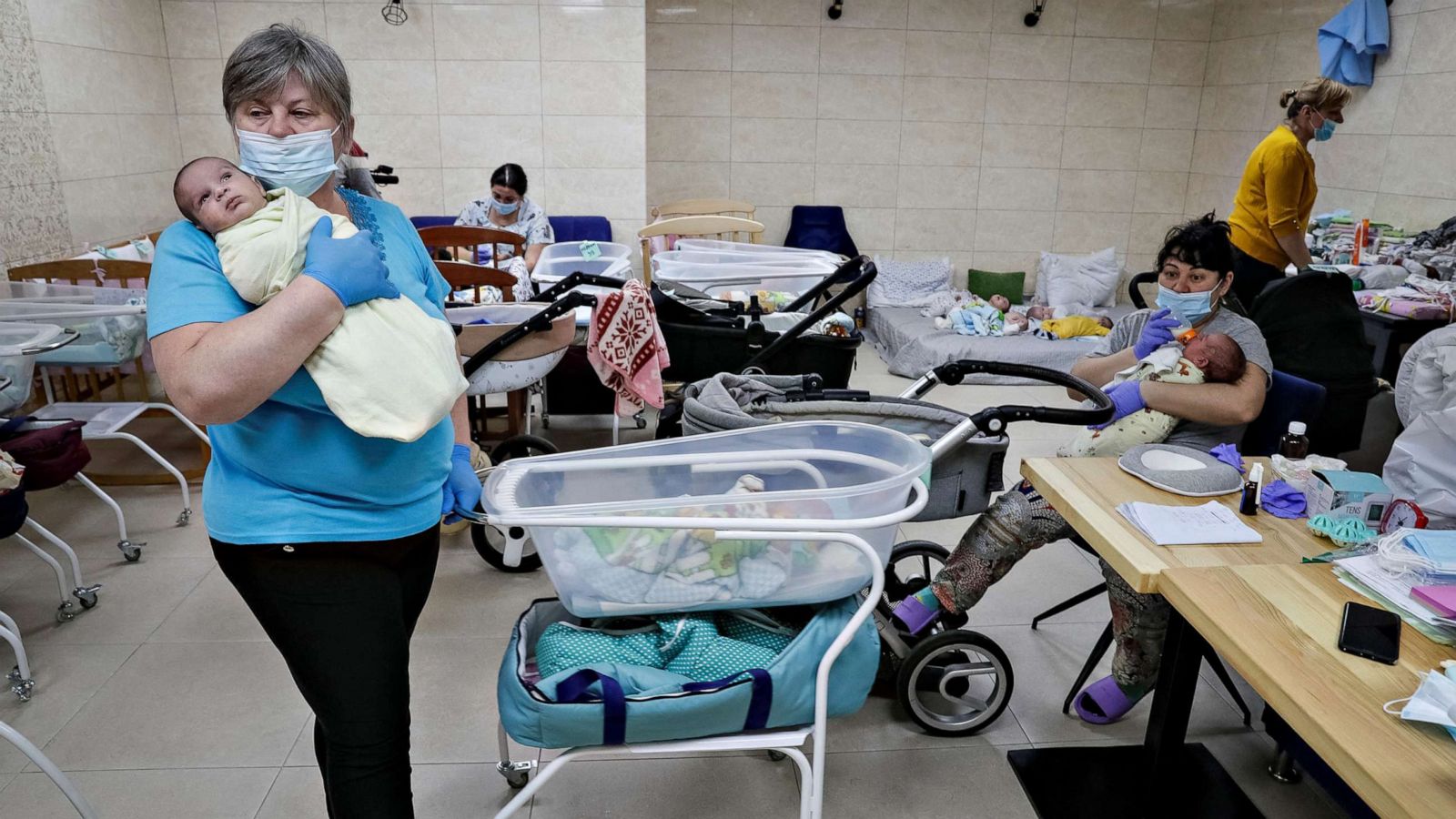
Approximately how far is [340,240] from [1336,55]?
17.0 ft

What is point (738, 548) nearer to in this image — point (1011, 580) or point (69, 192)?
point (1011, 580)

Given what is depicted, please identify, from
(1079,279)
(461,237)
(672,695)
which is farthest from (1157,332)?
(1079,279)

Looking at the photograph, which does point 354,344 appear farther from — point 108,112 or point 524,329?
point 108,112

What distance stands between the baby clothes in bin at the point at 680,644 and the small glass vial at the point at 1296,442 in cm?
111

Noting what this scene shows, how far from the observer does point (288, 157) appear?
3.99ft

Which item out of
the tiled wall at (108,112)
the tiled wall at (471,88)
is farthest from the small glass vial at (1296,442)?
the tiled wall at (108,112)

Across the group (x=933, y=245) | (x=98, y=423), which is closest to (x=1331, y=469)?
→ (x=98, y=423)

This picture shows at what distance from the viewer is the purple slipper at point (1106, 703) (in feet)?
6.97

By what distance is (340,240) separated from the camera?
44.6 inches

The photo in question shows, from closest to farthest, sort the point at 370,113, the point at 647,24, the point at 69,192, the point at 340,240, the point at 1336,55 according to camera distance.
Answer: the point at 340,240 < the point at 69,192 < the point at 1336,55 < the point at 370,113 < the point at 647,24

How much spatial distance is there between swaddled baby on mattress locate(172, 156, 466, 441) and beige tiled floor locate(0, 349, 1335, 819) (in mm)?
1081

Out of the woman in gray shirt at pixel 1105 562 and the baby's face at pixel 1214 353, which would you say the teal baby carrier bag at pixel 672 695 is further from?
the baby's face at pixel 1214 353

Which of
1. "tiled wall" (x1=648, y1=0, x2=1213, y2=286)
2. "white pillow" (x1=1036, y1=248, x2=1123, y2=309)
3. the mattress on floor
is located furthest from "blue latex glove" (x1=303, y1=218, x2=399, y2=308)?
"white pillow" (x1=1036, y1=248, x2=1123, y2=309)

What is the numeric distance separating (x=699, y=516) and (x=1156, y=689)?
100cm
